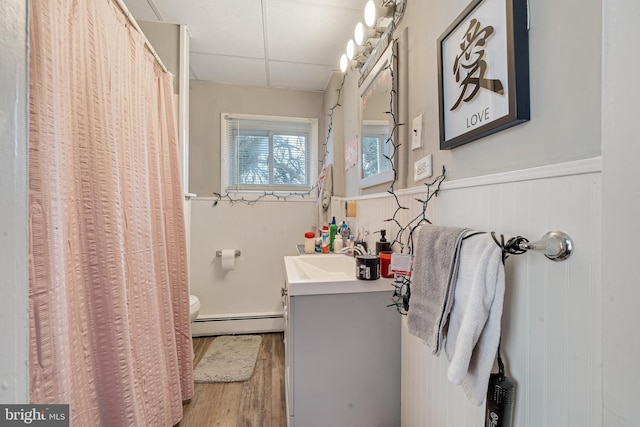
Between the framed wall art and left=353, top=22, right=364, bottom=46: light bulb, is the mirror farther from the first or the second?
the framed wall art

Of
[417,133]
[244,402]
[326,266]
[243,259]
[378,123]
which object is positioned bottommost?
[244,402]

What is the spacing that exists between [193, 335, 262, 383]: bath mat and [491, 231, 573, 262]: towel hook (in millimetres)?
1785

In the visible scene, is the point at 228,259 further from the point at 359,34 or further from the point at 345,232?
the point at 359,34

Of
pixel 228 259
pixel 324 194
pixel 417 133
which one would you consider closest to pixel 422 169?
pixel 417 133

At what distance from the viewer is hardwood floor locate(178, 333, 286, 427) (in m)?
1.39

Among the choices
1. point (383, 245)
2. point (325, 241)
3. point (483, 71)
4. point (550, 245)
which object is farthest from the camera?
point (325, 241)

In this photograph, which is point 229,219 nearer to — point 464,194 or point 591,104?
point 464,194

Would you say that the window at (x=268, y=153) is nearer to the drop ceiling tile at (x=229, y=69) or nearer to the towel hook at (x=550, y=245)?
the drop ceiling tile at (x=229, y=69)

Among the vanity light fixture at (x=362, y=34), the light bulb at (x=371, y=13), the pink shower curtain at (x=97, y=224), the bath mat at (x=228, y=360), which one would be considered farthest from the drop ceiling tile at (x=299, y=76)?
the bath mat at (x=228, y=360)

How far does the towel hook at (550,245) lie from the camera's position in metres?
0.50

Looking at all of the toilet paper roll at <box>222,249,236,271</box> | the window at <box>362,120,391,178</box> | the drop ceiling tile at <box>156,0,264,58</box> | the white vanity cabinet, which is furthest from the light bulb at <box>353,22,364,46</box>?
the toilet paper roll at <box>222,249,236,271</box>

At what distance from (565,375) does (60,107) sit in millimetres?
1355

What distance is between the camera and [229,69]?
2178mm

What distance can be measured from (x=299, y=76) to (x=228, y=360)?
7.61ft
